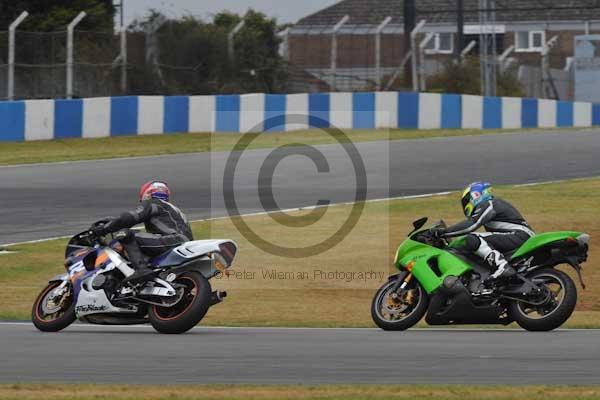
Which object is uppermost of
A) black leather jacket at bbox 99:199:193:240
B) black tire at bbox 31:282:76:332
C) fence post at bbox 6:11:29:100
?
fence post at bbox 6:11:29:100

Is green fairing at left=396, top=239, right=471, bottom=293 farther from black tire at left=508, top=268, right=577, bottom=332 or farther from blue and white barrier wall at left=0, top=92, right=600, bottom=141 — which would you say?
blue and white barrier wall at left=0, top=92, right=600, bottom=141

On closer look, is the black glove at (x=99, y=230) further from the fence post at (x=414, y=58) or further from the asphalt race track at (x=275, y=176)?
the fence post at (x=414, y=58)

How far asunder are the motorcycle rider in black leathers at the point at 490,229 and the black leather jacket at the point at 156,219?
7.07 feet

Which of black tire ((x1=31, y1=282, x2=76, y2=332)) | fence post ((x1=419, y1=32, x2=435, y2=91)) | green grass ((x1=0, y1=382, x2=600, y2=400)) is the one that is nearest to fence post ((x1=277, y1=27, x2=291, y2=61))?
fence post ((x1=419, y1=32, x2=435, y2=91))

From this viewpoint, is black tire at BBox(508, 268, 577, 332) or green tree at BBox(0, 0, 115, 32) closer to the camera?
black tire at BBox(508, 268, 577, 332)

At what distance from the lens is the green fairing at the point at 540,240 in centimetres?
1049

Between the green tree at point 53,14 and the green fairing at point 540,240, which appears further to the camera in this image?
the green tree at point 53,14

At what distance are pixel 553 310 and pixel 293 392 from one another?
3.68 metres

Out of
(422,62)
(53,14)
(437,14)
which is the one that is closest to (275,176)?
(53,14)

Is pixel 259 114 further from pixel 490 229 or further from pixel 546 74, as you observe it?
pixel 490 229

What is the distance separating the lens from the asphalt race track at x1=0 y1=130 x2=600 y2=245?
17844 millimetres

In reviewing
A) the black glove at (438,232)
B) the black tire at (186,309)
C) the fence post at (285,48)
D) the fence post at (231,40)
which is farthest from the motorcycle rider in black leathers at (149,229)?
the fence post at (285,48)

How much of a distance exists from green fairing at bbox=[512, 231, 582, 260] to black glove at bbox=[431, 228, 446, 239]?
61cm

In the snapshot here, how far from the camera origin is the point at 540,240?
1055cm
